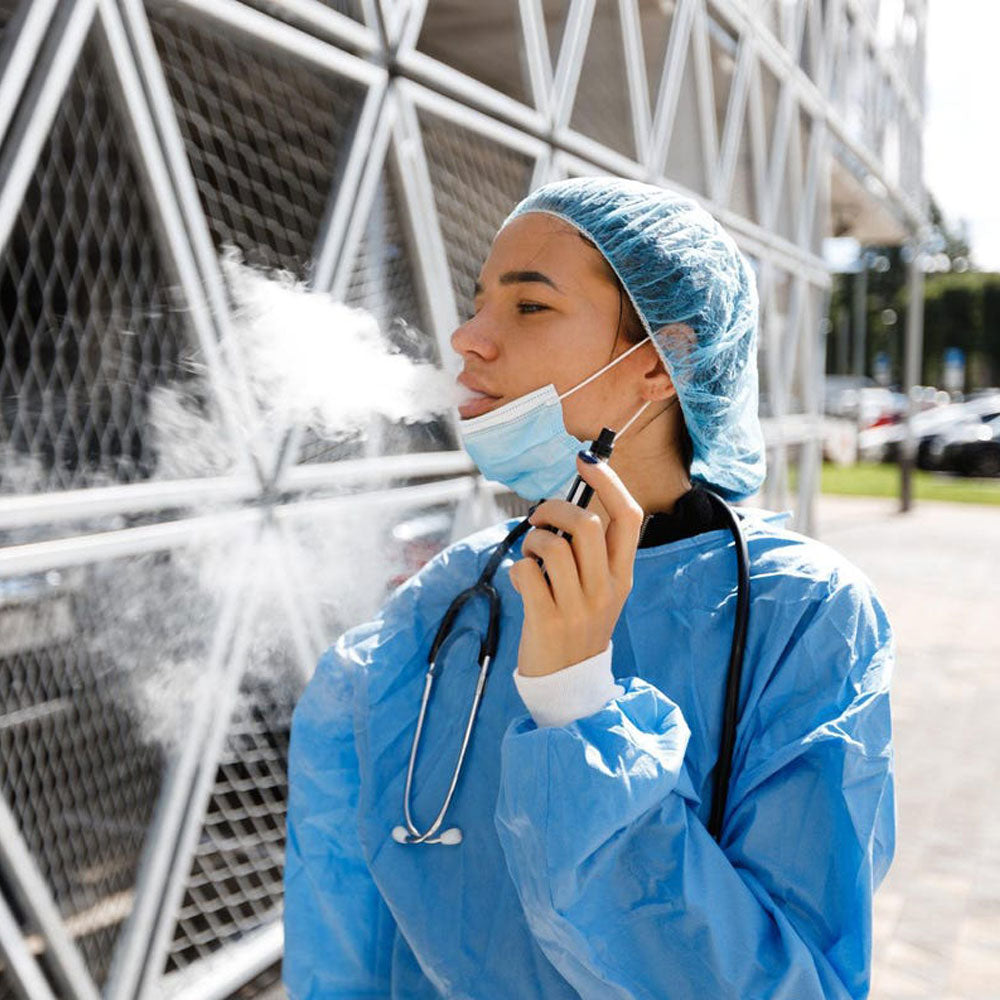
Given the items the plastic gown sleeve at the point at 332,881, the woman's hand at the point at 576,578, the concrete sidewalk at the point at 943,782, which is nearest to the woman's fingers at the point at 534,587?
the woman's hand at the point at 576,578

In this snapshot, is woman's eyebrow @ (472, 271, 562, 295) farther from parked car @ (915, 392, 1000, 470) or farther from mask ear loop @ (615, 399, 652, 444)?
parked car @ (915, 392, 1000, 470)

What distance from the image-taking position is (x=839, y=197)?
41.2 feet

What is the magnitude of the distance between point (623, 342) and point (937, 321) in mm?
59894

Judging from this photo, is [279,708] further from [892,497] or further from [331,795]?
[892,497]

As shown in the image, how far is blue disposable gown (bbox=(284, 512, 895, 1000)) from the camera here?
3.55 ft

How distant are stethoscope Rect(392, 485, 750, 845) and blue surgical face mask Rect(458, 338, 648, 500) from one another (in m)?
0.08

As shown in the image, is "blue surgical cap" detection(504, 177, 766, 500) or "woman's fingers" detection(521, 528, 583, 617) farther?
"blue surgical cap" detection(504, 177, 766, 500)

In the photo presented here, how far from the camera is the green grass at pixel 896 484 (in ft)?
55.8

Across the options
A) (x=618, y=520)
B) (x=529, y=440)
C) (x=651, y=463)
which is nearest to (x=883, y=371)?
(x=651, y=463)

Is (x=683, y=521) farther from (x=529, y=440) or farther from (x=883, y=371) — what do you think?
(x=883, y=371)

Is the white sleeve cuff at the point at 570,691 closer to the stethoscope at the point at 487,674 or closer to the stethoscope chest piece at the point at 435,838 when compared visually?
the stethoscope at the point at 487,674

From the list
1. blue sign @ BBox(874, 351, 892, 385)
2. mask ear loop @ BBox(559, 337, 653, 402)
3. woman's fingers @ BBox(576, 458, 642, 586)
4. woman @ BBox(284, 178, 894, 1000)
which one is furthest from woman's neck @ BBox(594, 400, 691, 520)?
blue sign @ BBox(874, 351, 892, 385)

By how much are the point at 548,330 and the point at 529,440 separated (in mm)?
152

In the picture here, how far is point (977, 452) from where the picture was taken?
20.2m
